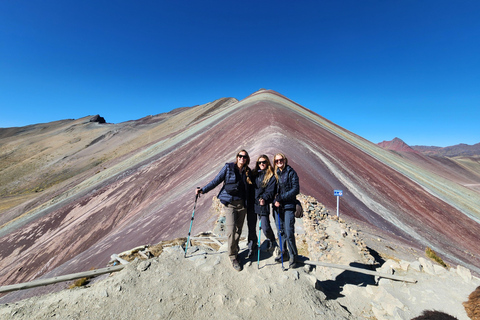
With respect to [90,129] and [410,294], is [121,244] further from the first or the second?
[90,129]

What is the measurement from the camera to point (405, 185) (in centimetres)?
2062

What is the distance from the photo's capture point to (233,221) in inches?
159

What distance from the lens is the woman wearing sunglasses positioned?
13.0ft

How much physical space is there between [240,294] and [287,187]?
2.00 meters

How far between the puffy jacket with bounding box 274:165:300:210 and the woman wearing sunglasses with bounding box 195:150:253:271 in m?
0.59

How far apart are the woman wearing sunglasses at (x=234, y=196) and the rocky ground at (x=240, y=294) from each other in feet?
1.62

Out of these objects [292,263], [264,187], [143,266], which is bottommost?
[143,266]

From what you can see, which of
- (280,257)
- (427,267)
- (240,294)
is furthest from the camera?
(427,267)

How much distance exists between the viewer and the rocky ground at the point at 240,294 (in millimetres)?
3256

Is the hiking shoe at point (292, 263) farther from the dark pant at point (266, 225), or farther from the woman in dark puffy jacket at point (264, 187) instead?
the woman in dark puffy jacket at point (264, 187)

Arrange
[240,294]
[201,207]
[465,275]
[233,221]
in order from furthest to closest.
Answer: [201,207], [465,275], [233,221], [240,294]

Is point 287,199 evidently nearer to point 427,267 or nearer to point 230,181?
point 230,181

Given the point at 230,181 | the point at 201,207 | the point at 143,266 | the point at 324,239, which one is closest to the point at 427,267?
the point at 324,239

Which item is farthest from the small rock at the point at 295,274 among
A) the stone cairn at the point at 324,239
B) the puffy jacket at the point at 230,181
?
the stone cairn at the point at 324,239
